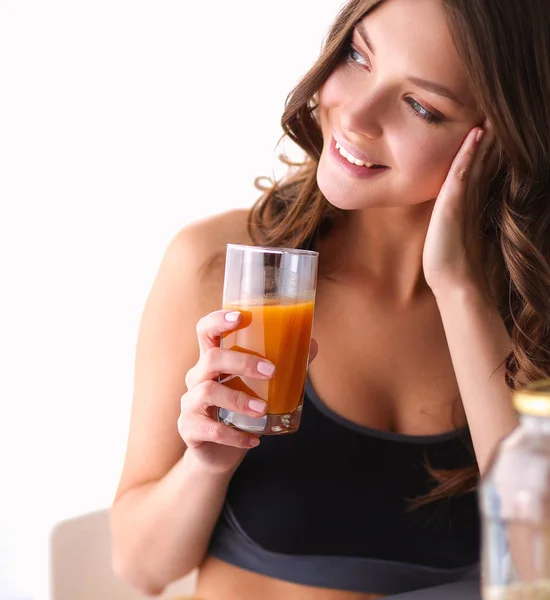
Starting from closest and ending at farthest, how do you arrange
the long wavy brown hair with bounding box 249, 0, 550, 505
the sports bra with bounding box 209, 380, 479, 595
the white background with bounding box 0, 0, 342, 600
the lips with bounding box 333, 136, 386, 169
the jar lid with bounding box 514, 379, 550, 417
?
the jar lid with bounding box 514, 379, 550, 417 < the long wavy brown hair with bounding box 249, 0, 550, 505 < the lips with bounding box 333, 136, 386, 169 < the sports bra with bounding box 209, 380, 479, 595 < the white background with bounding box 0, 0, 342, 600

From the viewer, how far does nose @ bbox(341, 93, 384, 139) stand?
5.36ft

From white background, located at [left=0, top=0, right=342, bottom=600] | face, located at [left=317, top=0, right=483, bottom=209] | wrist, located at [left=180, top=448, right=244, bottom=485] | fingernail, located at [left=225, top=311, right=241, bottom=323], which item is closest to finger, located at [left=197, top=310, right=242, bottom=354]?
fingernail, located at [left=225, top=311, right=241, bottom=323]

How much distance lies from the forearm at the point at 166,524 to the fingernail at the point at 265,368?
398 mm

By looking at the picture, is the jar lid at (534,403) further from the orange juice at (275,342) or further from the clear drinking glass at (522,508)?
the orange juice at (275,342)

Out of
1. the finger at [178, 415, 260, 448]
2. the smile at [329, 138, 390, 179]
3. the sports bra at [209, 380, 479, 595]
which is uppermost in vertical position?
the smile at [329, 138, 390, 179]

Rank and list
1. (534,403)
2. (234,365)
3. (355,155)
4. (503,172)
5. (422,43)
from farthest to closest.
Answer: (503,172) < (355,155) < (422,43) < (234,365) < (534,403)

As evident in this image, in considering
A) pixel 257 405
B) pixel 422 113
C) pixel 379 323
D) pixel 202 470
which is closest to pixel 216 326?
pixel 257 405

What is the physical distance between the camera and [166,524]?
1777 mm

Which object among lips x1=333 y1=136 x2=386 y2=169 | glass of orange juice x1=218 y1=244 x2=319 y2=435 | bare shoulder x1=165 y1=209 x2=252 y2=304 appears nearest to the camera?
glass of orange juice x1=218 y1=244 x2=319 y2=435

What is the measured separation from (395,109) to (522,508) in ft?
3.58

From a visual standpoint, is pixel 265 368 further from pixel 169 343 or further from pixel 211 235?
pixel 211 235

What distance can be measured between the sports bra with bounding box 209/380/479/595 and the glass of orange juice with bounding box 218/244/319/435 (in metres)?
0.47

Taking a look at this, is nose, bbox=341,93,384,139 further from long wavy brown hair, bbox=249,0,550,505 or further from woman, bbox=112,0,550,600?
long wavy brown hair, bbox=249,0,550,505

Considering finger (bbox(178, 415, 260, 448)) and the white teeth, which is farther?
the white teeth
